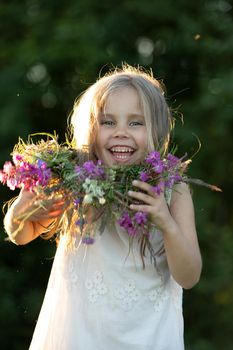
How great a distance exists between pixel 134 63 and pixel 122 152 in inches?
126

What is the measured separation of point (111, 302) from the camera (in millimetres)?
2842

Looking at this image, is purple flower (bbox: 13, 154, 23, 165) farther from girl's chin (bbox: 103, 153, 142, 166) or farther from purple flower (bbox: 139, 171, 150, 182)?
purple flower (bbox: 139, 171, 150, 182)

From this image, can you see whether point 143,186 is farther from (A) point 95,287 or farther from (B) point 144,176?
(A) point 95,287

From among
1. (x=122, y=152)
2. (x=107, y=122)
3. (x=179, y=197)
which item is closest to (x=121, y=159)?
(x=122, y=152)

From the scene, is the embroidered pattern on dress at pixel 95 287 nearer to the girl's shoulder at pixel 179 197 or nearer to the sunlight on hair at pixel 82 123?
the girl's shoulder at pixel 179 197

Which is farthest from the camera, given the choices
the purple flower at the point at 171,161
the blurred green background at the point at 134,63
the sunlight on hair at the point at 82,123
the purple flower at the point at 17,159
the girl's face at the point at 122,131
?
the blurred green background at the point at 134,63

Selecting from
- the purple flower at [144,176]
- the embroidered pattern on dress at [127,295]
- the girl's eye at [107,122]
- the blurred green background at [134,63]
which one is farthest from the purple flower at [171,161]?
the blurred green background at [134,63]

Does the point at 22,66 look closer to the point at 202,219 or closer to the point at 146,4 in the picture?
the point at 146,4

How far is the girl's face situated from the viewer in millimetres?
2861

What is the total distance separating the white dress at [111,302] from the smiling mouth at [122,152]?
28 centimetres

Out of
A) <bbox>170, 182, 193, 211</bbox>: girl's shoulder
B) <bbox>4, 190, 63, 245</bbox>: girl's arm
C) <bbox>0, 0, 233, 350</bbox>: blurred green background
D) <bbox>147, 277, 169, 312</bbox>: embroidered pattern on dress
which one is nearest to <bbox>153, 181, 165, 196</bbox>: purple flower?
<bbox>170, 182, 193, 211</bbox>: girl's shoulder

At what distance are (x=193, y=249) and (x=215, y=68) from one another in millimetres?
3616

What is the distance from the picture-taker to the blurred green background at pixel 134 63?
577cm

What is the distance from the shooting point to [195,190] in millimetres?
5836
